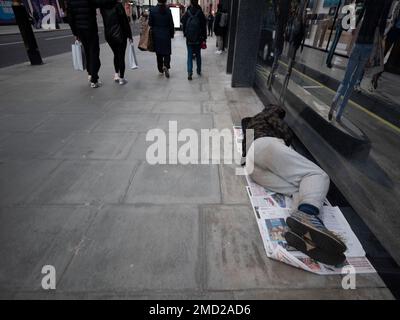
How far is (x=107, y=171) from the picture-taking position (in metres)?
2.67

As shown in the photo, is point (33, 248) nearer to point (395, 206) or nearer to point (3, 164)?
point (3, 164)

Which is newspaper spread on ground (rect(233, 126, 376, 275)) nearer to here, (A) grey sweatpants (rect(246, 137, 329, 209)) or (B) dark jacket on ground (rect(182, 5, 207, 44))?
(A) grey sweatpants (rect(246, 137, 329, 209))

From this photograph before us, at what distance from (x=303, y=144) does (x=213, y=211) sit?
5.41ft

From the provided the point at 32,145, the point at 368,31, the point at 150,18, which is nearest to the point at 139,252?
the point at 32,145

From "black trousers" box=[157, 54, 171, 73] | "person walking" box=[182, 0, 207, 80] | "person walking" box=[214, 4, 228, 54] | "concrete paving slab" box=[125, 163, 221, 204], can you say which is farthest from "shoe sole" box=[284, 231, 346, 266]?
"person walking" box=[214, 4, 228, 54]

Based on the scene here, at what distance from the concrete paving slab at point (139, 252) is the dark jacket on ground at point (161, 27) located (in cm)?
526

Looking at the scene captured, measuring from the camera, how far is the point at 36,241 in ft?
6.02

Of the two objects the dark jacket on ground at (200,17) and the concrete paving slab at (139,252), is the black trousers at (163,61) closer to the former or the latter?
the dark jacket on ground at (200,17)

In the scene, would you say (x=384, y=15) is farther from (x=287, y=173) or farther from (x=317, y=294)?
(x=317, y=294)

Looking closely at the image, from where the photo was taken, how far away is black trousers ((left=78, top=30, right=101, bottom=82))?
16.9 feet

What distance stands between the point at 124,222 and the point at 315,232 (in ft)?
4.73

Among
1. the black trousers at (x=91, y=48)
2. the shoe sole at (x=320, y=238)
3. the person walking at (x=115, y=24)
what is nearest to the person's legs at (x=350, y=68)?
the shoe sole at (x=320, y=238)

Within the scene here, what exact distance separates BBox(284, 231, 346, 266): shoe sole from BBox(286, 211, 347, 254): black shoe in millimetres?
29
